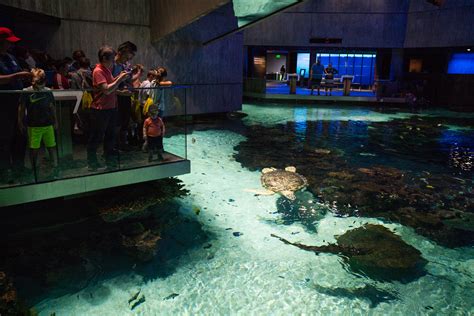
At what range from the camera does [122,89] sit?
5457 millimetres

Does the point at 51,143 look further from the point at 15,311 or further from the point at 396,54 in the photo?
the point at 396,54

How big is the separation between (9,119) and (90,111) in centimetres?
102

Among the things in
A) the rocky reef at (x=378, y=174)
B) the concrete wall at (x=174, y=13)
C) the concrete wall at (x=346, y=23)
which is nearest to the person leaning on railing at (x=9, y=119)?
the rocky reef at (x=378, y=174)

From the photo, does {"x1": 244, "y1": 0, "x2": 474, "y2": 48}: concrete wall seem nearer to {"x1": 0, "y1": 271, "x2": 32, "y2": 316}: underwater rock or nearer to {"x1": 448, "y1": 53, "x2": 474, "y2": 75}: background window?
{"x1": 448, "y1": 53, "x2": 474, "y2": 75}: background window

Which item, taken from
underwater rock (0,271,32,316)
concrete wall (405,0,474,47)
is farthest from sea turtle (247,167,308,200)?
concrete wall (405,0,474,47)

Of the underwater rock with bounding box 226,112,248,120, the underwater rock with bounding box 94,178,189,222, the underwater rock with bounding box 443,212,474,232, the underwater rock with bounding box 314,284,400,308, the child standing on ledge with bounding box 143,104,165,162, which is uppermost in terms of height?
the child standing on ledge with bounding box 143,104,165,162

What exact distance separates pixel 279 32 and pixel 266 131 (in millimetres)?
13629

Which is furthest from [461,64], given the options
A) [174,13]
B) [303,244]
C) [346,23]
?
[303,244]

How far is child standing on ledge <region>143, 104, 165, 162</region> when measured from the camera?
616 cm

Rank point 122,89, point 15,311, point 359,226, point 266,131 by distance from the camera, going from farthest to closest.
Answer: point 266,131
point 359,226
point 122,89
point 15,311

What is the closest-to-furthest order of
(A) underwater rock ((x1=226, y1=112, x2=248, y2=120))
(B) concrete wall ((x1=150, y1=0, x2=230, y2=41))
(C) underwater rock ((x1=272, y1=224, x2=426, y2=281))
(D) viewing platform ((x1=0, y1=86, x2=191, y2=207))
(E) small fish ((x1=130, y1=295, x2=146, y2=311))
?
(E) small fish ((x1=130, y1=295, x2=146, y2=311)) < (D) viewing platform ((x1=0, y1=86, x2=191, y2=207)) < (C) underwater rock ((x1=272, y1=224, x2=426, y2=281)) < (B) concrete wall ((x1=150, y1=0, x2=230, y2=41)) < (A) underwater rock ((x1=226, y1=112, x2=248, y2=120))

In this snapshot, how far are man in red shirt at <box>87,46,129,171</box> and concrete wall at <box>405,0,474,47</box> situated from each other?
21.8 m

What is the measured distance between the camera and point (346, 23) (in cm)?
2394

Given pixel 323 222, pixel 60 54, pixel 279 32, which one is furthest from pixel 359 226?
pixel 279 32
